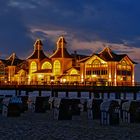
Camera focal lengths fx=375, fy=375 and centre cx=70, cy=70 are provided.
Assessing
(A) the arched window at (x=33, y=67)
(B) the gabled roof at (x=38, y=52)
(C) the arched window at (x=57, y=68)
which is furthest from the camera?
(B) the gabled roof at (x=38, y=52)

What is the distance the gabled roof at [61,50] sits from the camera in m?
84.8

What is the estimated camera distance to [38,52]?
9362 cm

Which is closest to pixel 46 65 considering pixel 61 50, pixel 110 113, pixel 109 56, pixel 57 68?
pixel 61 50

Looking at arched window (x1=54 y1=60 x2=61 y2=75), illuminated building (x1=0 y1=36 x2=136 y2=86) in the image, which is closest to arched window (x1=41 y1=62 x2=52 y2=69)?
illuminated building (x1=0 y1=36 x2=136 y2=86)

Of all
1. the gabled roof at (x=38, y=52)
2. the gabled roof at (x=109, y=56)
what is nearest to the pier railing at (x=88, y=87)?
the gabled roof at (x=109, y=56)

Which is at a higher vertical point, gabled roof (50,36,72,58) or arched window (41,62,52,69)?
gabled roof (50,36,72,58)

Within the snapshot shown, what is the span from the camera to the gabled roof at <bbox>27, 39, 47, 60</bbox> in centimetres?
9169

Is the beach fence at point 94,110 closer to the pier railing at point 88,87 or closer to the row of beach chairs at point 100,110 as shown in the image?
the row of beach chairs at point 100,110

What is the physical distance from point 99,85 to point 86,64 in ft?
35.9

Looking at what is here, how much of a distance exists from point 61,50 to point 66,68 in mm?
5905

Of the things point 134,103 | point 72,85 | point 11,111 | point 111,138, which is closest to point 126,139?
point 111,138

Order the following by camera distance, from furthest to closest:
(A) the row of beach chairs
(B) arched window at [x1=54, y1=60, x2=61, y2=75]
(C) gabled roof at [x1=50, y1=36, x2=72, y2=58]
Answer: (C) gabled roof at [x1=50, y1=36, x2=72, y2=58] < (B) arched window at [x1=54, y1=60, x2=61, y2=75] < (A) the row of beach chairs

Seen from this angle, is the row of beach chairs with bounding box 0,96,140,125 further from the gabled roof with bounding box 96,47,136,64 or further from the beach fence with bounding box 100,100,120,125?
the gabled roof with bounding box 96,47,136,64

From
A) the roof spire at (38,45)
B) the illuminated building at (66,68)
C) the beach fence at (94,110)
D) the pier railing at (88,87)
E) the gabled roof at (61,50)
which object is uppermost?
the roof spire at (38,45)
